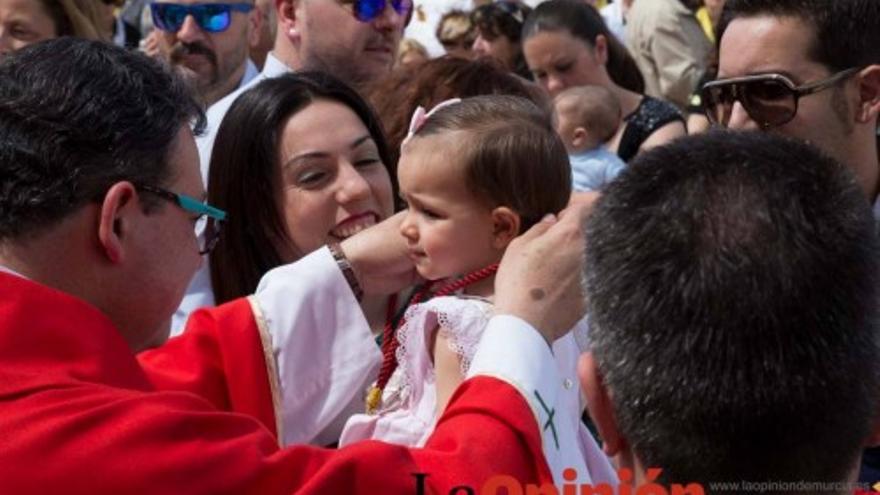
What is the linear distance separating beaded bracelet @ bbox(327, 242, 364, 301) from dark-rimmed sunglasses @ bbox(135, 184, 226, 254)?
434 millimetres

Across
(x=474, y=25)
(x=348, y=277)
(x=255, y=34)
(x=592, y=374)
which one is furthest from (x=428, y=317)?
(x=474, y=25)

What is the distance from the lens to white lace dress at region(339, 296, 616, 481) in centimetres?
326

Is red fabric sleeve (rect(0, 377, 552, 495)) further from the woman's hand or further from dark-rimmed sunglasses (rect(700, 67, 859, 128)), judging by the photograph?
dark-rimmed sunglasses (rect(700, 67, 859, 128))

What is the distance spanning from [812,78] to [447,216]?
855mm

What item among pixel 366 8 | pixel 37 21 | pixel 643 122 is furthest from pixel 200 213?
pixel 643 122

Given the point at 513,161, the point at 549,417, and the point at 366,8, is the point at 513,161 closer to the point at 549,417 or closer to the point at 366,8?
the point at 549,417

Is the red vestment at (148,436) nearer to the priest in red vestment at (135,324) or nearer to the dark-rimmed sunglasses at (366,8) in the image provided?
the priest in red vestment at (135,324)

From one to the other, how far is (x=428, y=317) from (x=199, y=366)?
1.73 feet

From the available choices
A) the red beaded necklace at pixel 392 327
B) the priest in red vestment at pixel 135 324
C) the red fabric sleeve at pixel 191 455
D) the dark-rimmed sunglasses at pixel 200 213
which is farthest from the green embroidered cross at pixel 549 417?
the dark-rimmed sunglasses at pixel 200 213

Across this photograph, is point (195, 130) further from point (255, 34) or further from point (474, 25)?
point (474, 25)

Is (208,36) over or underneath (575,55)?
over

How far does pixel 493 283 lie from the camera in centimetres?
339

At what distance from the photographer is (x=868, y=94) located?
11.7ft

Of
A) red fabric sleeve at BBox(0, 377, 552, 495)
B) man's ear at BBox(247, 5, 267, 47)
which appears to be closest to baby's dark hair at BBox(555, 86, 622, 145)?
man's ear at BBox(247, 5, 267, 47)
